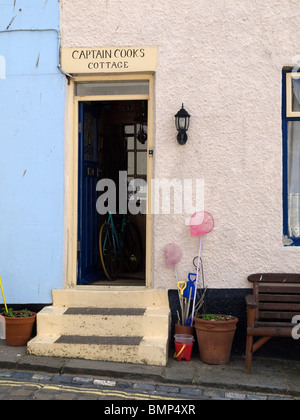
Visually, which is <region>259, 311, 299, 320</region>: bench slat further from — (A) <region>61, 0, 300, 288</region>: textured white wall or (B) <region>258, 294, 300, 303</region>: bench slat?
(A) <region>61, 0, 300, 288</region>: textured white wall

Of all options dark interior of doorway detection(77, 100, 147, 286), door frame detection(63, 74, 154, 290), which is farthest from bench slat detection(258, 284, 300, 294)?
dark interior of doorway detection(77, 100, 147, 286)

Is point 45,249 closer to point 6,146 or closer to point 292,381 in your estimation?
point 6,146

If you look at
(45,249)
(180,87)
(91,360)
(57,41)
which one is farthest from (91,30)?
(91,360)

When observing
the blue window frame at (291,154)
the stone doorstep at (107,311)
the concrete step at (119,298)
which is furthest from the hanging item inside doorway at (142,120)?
the stone doorstep at (107,311)

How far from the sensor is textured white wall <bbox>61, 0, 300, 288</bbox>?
6422 mm

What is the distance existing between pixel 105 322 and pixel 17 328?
40.2 inches

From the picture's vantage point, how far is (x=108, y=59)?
662 cm

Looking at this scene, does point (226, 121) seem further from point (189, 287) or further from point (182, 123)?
point (189, 287)

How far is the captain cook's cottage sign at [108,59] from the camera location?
21.5 ft

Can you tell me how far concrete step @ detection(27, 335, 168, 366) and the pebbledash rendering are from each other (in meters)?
0.08

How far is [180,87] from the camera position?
21.4 feet

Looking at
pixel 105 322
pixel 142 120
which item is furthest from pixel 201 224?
pixel 142 120

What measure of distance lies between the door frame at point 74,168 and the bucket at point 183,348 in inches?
34.9
